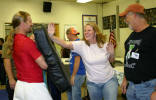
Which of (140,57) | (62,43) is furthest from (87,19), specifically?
(140,57)

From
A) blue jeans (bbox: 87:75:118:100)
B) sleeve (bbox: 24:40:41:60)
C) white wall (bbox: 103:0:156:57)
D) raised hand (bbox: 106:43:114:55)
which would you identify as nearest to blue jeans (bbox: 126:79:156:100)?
blue jeans (bbox: 87:75:118:100)

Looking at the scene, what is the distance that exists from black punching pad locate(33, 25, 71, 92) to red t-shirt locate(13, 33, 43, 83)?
76 mm

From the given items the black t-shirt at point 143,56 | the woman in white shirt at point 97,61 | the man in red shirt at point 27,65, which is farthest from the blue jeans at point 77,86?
the man in red shirt at point 27,65

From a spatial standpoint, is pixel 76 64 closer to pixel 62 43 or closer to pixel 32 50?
pixel 62 43

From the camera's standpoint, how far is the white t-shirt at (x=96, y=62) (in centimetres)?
223

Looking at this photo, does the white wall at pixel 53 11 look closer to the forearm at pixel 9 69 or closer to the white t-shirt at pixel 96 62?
the forearm at pixel 9 69

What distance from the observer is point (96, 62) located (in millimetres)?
2223

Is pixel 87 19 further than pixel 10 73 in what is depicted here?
Yes

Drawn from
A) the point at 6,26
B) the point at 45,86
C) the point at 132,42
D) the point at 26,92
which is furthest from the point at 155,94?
the point at 6,26

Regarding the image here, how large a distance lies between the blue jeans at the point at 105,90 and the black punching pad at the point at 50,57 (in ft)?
2.24

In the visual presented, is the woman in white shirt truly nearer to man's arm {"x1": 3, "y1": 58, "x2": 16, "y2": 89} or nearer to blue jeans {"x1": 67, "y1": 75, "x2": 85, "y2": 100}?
blue jeans {"x1": 67, "y1": 75, "x2": 85, "y2": 100}

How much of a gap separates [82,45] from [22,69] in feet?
2.85

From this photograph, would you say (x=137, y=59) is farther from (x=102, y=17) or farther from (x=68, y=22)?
(x=102, y=17)

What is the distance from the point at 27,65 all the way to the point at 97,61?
0.86 metres
